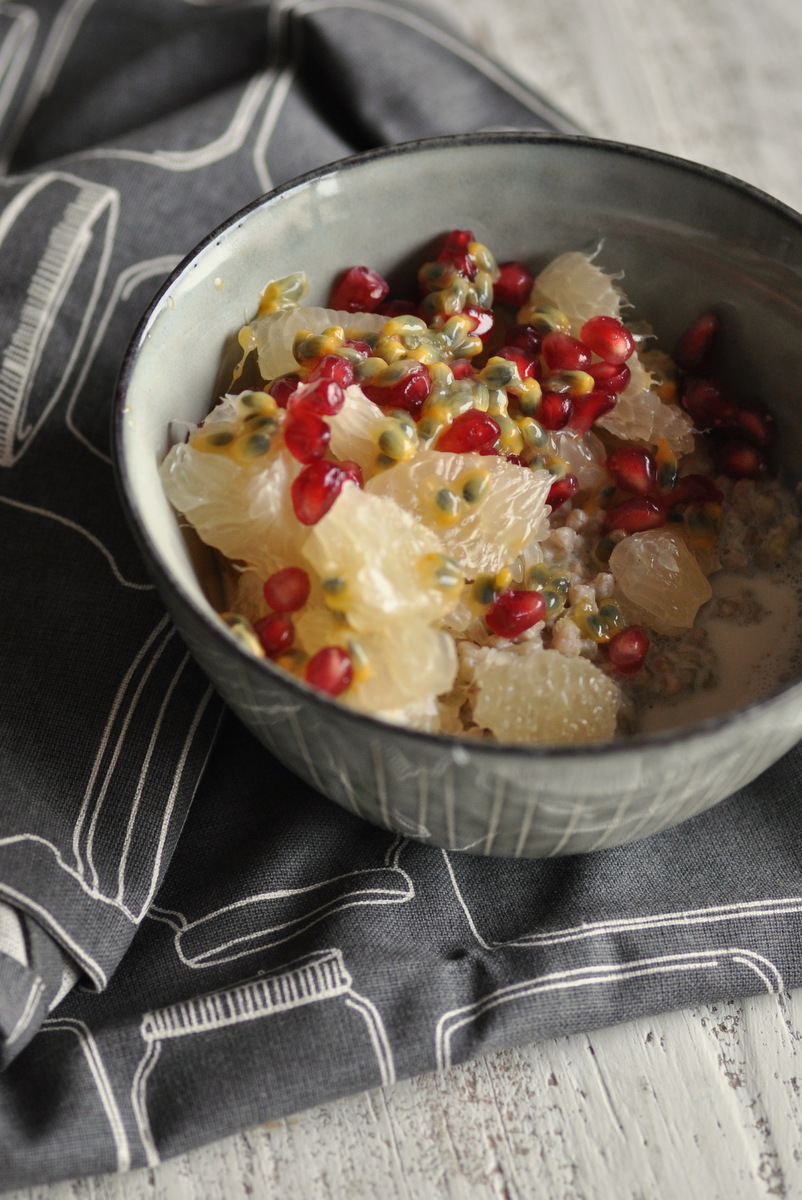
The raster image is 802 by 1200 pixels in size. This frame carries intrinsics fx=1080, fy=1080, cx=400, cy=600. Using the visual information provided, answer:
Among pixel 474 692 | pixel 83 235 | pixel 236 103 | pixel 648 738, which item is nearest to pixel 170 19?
pixel 236 103

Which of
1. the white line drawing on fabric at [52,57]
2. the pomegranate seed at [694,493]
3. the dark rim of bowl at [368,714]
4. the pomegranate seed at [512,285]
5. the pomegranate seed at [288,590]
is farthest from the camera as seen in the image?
the white line drawing on fabric at [52,57]

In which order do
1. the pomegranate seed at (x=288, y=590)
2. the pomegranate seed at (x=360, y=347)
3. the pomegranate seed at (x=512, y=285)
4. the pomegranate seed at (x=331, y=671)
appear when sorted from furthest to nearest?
the pomegranate seed at (x=512, y=285) < the pomegranate seed at (x=360, y=347) < the pomegranate seed at (x=288, y=590) < the pomegranate seed at (x=331, y=671)

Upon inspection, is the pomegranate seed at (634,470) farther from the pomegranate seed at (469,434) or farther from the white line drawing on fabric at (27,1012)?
the white line drawing on fabric at (27,1012)

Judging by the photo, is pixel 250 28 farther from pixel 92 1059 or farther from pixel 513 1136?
pixel 513 1136

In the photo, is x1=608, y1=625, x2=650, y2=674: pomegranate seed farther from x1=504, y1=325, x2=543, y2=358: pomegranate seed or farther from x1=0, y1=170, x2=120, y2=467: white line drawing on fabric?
x1=0, y1=170, x2=120, y2=467: white line drawing on fabric

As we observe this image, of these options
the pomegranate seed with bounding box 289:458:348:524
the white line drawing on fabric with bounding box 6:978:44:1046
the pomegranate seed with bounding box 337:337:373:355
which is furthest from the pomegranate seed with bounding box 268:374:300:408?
the white line drawing on fabric with bounding box 6:978:44:1046

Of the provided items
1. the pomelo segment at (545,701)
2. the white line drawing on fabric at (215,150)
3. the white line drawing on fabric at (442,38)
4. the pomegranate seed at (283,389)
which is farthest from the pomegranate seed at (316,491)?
the white line drawing on fabric at (442,38)
